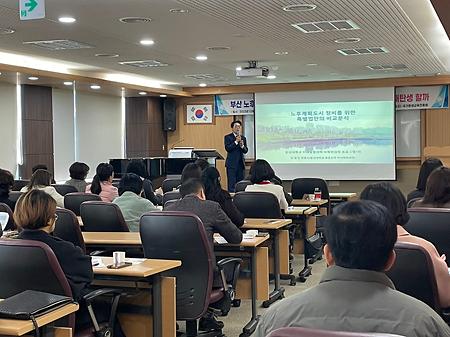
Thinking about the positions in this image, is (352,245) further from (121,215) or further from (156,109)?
(156,109)

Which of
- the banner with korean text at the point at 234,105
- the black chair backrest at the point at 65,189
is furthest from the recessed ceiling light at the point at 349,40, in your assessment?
the banner with korean text at the point at 234,105

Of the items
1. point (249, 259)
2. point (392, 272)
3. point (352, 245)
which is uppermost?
point (352, 245)

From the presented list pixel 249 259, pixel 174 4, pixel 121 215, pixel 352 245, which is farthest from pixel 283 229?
pixel 352 245

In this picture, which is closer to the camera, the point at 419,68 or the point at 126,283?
the point at 126,283

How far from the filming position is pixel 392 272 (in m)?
3.02

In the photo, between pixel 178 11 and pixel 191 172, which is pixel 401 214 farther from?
pixel 178 11

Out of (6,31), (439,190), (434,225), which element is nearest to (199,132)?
(6,31)

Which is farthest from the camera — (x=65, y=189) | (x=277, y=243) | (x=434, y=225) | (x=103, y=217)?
(x=65, y=189)

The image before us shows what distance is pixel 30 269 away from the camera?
3.14 meters

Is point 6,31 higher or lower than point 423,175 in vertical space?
higher

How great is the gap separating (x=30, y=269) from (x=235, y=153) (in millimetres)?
9207

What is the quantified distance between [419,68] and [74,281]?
10000 mm

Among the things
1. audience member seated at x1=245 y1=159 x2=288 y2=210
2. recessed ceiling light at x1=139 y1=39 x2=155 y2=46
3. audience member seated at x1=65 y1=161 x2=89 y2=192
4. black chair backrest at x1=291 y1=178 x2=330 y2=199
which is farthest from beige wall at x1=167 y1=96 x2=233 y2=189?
audience member seated at x1=245 y1=159 x2=288 y2=210

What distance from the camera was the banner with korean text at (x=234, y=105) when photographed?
14930 mm
